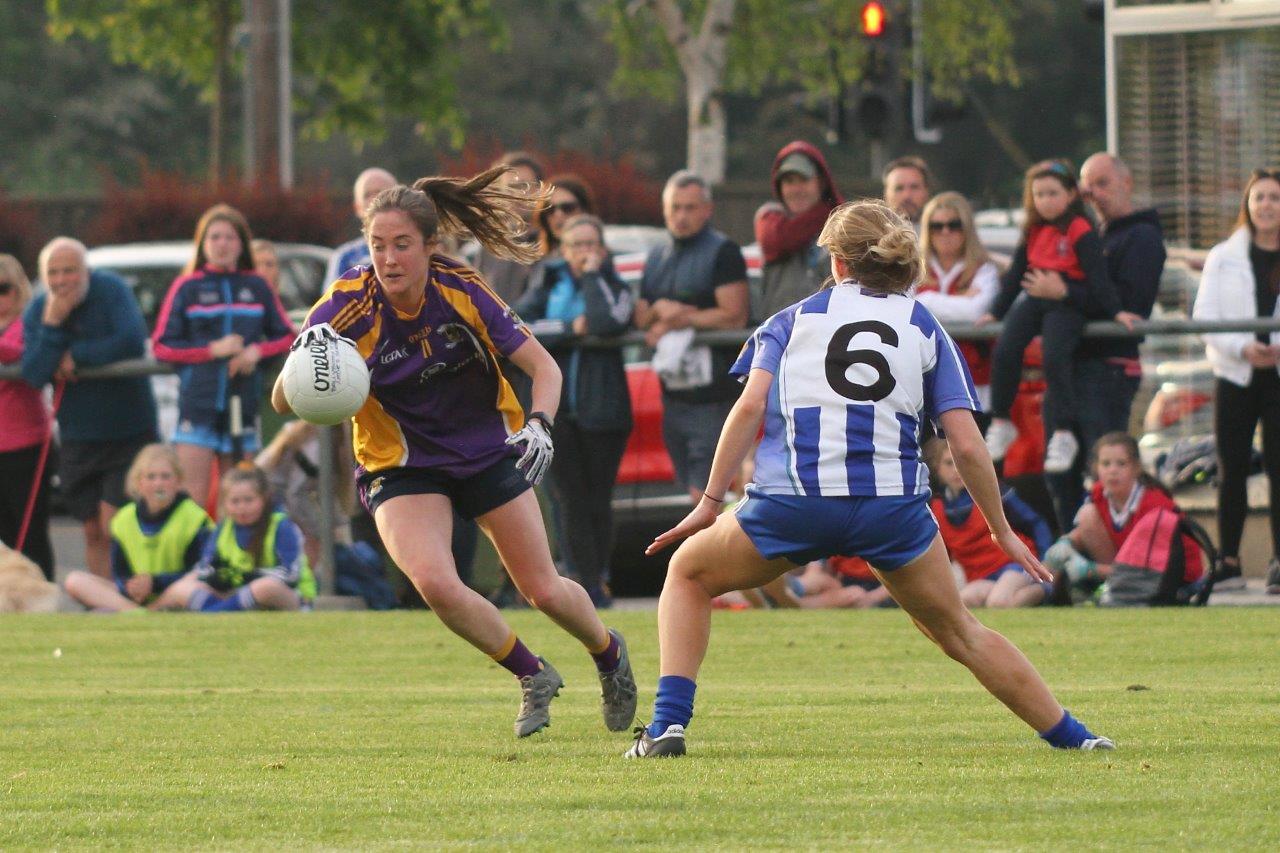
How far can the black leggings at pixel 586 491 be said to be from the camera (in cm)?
1287

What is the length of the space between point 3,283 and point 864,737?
808cm

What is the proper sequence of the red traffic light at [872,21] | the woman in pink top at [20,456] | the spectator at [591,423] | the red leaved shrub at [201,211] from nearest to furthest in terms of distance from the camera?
the spectator at [591,423] → the woman in pink top at [20,456] → the red traffic light at [872,21] → the red leaved shrub at [201,211]

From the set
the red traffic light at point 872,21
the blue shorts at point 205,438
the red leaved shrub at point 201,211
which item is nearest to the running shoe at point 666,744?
the blue shorts at point 205,438

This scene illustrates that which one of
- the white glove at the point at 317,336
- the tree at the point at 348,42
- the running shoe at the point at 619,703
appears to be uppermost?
the tree at the point at 348,42

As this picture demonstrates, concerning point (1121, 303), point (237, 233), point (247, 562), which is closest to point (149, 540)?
point (247, 562)

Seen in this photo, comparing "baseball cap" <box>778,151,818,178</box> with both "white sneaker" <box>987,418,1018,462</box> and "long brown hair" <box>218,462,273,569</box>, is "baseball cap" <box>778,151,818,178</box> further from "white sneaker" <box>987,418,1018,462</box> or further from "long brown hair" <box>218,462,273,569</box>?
"long brown hair" <box>218,462,273,569</box>

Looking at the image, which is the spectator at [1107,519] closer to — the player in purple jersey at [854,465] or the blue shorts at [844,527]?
the player in purple jersey at [854,465]

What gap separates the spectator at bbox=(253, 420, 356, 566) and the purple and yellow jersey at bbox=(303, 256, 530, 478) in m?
5.58

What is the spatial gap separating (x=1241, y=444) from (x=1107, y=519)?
877 mm

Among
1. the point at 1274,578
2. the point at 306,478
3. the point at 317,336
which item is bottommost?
the point at 1274,578

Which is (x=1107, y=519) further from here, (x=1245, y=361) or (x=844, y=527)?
(x=844, y=527)

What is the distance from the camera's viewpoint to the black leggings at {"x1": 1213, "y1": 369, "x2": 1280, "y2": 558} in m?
12.4

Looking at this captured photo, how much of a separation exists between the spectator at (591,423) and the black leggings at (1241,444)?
306 cm

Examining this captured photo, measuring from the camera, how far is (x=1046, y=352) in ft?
40.2
